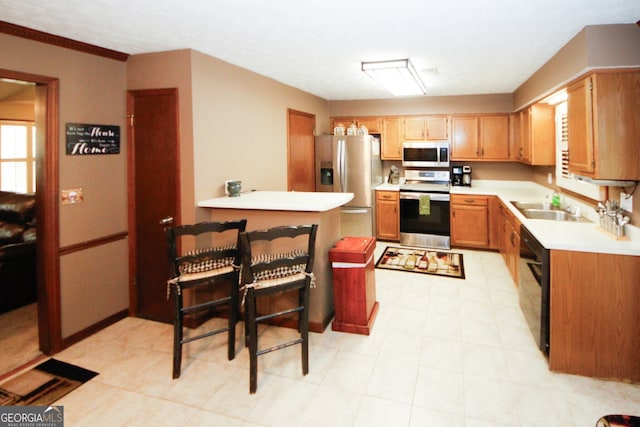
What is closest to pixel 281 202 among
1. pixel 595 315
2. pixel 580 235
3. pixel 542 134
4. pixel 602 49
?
pixel 580 235

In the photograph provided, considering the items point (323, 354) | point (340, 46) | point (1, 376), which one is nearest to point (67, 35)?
point (340, 46)

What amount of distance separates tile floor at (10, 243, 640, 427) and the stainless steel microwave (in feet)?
10.0

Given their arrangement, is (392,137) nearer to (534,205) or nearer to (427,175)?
(427,175)

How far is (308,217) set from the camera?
298cm

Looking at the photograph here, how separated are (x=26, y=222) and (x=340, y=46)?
Result: 4148mm

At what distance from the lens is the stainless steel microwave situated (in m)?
5.76

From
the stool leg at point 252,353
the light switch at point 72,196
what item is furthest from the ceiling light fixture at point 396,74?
the light switch at point 72,196

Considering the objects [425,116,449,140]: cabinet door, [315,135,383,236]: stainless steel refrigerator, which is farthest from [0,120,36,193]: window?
[425,116,449,140]: cabinet door

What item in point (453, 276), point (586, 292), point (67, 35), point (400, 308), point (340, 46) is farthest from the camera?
point (453, 276)

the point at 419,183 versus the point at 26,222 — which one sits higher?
the point at 419,183

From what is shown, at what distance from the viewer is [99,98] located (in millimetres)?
3084

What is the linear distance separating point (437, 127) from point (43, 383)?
5703 mm

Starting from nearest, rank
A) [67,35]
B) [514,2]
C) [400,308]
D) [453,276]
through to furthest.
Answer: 1. [514,2]
2. [67,35]
3. [400,308]
4. [453,276]

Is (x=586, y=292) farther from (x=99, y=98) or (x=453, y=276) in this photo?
(x=99, y=98)
